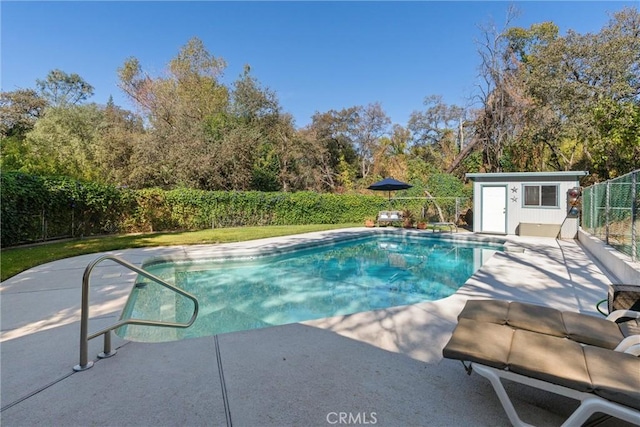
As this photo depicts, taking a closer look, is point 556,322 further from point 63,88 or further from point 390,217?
point 63,88

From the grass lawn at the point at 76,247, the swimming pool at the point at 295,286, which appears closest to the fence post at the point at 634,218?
the swimming pool at the point at 295,286

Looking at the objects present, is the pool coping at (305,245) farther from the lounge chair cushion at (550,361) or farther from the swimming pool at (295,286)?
the lounge chair cushion at (550,361)

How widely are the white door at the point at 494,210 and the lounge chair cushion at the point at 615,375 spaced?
11.7 metres

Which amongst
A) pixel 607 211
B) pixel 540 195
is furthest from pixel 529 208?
pixel 607 211

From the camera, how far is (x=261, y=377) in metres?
2.37

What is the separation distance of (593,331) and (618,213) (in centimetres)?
510

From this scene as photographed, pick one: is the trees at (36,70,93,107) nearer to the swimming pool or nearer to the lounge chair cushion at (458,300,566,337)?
the swimming pool

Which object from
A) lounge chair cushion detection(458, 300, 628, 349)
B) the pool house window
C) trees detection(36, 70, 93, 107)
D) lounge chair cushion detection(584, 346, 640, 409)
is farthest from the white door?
trees detection(36, 70, 93, 107)

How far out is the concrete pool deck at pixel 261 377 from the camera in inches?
77.0

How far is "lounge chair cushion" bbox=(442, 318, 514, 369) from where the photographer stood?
1920mm

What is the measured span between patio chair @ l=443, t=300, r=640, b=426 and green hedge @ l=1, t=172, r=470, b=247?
10.6 m

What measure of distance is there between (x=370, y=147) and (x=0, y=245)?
26.1m

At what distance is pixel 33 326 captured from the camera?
10.9 feet

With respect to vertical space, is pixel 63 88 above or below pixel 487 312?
above
